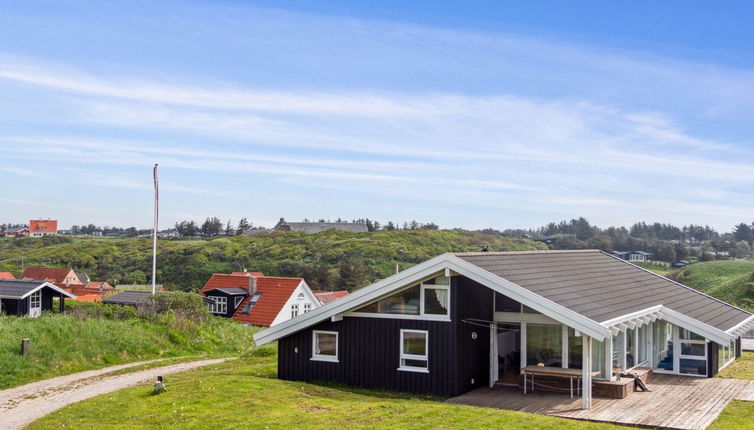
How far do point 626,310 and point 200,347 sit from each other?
49.6 feet

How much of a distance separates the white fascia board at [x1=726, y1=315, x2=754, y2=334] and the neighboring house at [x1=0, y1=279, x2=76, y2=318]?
89.8 ft

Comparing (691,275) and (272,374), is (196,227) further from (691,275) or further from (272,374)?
(272,374)

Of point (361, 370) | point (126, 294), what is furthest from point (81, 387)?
point (126, 294)

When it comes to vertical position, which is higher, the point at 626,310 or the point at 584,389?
the point at 626,310

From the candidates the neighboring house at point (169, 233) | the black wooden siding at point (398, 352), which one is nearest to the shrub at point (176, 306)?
the black wooden siding at point (398, 352)

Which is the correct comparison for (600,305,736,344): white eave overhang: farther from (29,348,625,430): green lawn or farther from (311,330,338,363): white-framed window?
(311,330,338,363): white-framed window

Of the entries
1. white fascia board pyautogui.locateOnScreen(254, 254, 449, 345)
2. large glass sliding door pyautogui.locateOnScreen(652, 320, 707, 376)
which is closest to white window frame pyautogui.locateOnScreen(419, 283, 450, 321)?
white fascia board pyautogui.locateOnScreen(254, 254, 449, 345)

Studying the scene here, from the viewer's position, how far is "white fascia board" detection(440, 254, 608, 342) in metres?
13.9

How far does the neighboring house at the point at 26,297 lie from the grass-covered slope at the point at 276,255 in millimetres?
38429

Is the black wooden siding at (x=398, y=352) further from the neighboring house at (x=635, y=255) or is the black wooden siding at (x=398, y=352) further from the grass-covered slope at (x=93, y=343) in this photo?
the neighboring house at (x=635, y=255)

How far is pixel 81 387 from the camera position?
17281mm

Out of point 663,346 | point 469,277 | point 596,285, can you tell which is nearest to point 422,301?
point 469,277

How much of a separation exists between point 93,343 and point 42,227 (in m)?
128

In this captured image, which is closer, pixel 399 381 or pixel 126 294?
pixel 399 381
